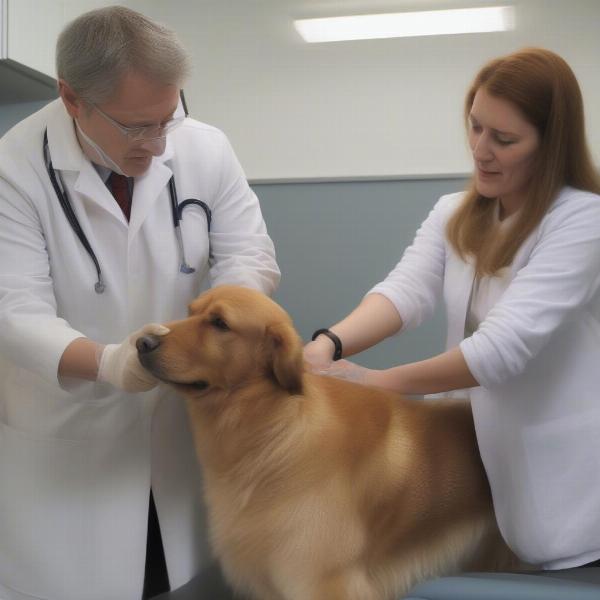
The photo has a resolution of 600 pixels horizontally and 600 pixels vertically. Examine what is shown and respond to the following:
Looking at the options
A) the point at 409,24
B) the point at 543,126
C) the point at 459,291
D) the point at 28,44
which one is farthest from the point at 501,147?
the point at 28,44

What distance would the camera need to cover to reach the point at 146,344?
1.14m

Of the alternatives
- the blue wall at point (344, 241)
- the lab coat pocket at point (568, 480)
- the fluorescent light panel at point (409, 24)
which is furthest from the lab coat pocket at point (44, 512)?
the fluorescent light panel at point (409, 24)

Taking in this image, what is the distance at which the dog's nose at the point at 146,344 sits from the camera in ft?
3.73

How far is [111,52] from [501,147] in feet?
2.17

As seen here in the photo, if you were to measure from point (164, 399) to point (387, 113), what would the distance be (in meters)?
1.59

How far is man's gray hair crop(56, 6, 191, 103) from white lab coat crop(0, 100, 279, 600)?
132mm

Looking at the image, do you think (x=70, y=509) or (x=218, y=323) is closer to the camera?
(x=218, y=323)

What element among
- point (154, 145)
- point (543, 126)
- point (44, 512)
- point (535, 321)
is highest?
point (543, 126)

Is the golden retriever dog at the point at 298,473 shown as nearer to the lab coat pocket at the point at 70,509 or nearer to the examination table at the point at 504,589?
the lab coat pocket at the point at 70,509

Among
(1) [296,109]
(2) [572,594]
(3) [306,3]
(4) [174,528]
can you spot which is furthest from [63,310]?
(3) [306,3]

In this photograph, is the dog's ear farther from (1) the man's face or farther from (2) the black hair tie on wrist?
(1) the man's face

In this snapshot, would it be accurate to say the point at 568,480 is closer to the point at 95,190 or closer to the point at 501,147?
the point at 501,147

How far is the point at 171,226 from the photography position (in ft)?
4.57

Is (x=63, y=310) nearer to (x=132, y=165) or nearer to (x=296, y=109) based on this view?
(x=132, y=165)
